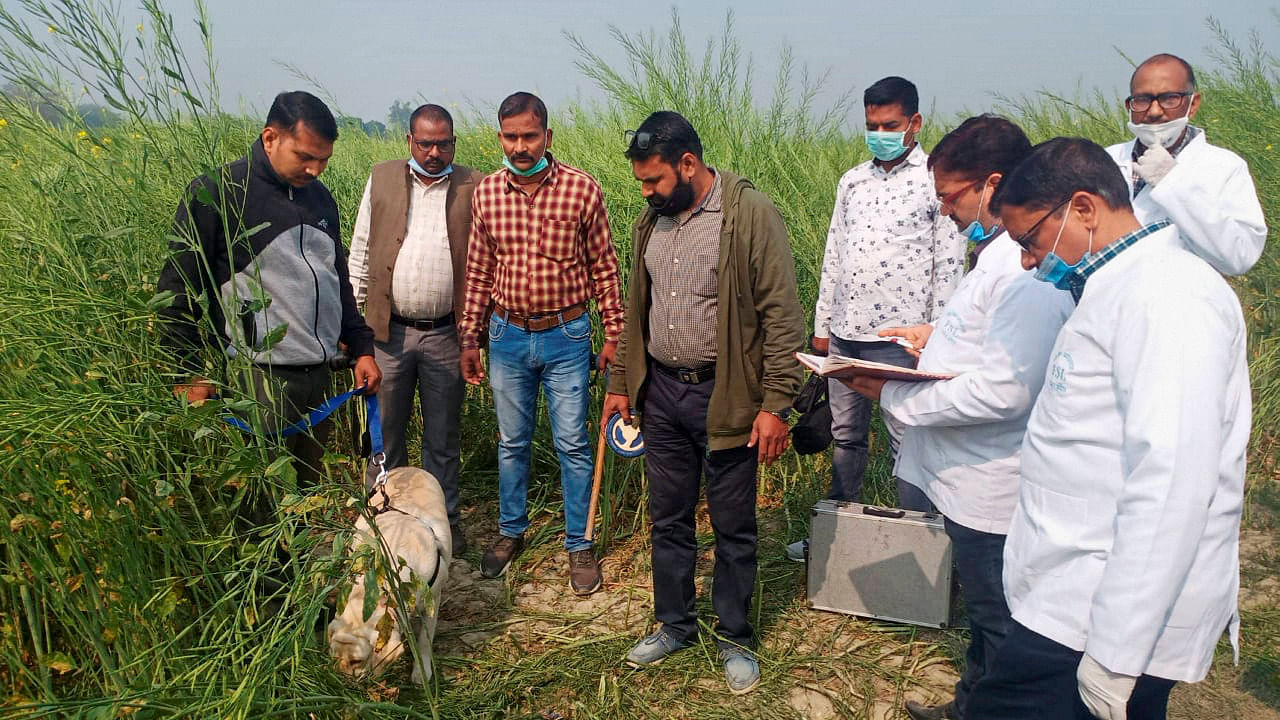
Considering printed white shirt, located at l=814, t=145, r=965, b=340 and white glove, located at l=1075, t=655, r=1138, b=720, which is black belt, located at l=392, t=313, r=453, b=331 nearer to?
printed white shirt, located at l=814, t=145, r=965, b=340

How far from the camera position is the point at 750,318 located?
2.74 m

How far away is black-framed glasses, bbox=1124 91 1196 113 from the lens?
124 inches

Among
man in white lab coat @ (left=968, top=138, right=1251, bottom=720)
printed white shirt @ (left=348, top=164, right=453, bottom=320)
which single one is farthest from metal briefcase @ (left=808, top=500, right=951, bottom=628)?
printed white shirt @ (left=348, top=164, right=453, bottom=320)

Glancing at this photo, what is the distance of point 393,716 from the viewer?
2.26 meters

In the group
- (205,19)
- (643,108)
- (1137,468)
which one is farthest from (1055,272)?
(643,108)

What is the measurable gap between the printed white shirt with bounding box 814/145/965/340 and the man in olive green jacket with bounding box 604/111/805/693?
874 millimetres

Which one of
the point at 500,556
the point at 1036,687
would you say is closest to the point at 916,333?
the point at 1036,687

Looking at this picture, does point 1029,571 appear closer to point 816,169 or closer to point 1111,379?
point 1111,379

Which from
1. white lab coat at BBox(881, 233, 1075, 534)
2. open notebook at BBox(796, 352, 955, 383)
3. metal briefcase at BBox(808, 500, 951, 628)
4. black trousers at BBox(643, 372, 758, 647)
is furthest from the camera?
metal briefcase at BBox(808, 500, 951, 628)

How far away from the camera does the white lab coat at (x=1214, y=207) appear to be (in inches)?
108

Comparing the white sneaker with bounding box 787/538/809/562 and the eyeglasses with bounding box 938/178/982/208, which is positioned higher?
the eyeglasses with bounding box 938/178/982/208

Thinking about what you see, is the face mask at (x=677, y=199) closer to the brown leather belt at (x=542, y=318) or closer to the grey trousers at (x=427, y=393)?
the brown leather belt at (x=542, y=318)

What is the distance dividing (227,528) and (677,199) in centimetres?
166

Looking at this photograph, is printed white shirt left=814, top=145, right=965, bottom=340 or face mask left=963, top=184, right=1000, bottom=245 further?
printed white shirt left=814, top=145, right=965, bottom=340
